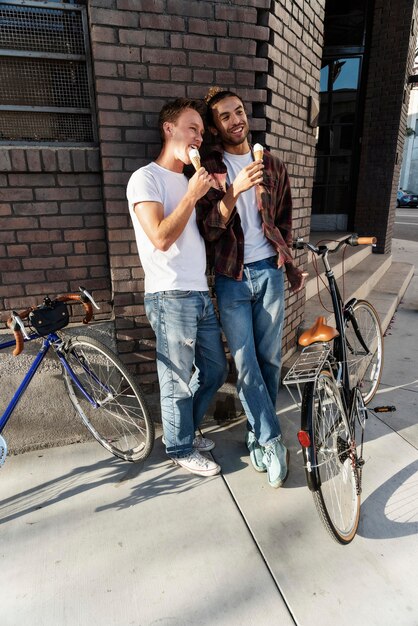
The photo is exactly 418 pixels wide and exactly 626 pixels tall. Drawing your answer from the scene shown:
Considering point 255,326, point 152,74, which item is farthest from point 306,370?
point 152,74

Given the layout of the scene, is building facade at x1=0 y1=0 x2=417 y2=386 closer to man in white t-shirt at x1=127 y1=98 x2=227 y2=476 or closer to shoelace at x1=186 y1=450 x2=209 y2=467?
man in white t-shirt at x1=127 y1=98 x2=227 y2=476

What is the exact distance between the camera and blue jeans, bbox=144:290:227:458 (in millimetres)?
2107

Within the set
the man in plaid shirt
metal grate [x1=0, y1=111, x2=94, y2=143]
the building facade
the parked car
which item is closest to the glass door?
the building facade

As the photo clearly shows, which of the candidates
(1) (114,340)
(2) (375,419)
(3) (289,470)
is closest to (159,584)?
(3) (289,470)

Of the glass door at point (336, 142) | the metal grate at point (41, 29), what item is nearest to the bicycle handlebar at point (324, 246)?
the metal grate at point (41, 29)

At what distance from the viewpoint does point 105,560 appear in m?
1.86

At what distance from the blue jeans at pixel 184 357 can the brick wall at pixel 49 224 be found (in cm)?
64

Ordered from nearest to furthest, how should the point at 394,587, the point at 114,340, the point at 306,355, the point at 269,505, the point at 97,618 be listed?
the point at 97,618 → the point at 394,587 → the point at 306,355 → the point at 269,505 → the point at 114,340

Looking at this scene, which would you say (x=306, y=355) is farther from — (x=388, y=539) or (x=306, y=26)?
(x=306, y=26)

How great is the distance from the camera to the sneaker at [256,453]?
7.88 ft

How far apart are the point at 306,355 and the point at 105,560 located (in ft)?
4.28

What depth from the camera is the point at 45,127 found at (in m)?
2.42

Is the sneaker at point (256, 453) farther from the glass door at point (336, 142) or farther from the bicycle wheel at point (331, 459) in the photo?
the glass door at point (336, 142)

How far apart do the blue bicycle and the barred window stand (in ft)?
3.23
